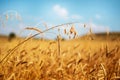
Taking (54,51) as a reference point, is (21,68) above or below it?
below

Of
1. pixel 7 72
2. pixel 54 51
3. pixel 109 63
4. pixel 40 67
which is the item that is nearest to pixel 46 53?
pixel 54 51

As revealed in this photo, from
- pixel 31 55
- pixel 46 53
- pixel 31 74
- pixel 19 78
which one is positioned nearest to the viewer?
pixel 19 78

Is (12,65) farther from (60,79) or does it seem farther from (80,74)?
(80,74)

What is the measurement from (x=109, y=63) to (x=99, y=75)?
22.1 inches

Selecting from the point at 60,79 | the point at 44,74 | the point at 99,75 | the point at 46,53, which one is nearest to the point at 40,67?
the point at 44,74

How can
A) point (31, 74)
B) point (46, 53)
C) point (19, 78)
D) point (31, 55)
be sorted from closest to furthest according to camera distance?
point (19, 78), point (31, 74), point (46, 53), point (31, 55)

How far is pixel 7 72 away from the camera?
1.85m

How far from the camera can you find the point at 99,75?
1.91 m

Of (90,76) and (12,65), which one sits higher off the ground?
(12,65)

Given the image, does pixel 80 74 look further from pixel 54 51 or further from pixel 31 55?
pixel 31 55

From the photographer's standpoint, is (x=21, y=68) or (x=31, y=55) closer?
(x=21, y=68)

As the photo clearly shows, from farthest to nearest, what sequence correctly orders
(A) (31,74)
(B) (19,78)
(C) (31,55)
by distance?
1. (C) (31,55)
2. (A) (31,74)
3. (B) (19,78)

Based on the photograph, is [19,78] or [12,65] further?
[12,65]

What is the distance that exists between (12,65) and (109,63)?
1.13 metres
